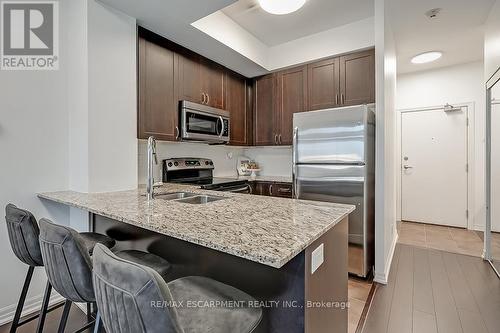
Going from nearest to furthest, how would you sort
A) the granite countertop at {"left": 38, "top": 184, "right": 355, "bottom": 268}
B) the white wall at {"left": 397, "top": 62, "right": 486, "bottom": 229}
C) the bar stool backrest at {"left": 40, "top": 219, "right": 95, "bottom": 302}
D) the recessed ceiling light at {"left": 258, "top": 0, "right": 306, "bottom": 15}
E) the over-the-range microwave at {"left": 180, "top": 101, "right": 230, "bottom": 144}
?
the granite countertop at {"left": 38, "top": 184, "right": 355, "bottom": 268} < the bar stool backrest at {"left": 40, "top": 219, "right": 95, "bottom": 302} < the recessed ceiling light at {"left": 258, "top": 0, "right": 306, "bottom": 15} < the over-the-range microwave at {"left": 180, "top": 101, "right": 230, "bottom": 144} < the white wall at {"left": 397, "top": 62, "right": 486, "bottom": 229}

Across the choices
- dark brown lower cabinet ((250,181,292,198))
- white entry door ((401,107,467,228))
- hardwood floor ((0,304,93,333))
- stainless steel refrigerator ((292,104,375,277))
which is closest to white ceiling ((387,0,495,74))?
white entry door ((401,107,467,228))

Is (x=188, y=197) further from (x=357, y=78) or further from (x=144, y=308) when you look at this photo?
(x=357, y=78)

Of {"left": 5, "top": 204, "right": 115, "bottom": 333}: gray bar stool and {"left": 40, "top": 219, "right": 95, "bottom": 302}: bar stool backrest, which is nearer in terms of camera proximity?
{"left": 40, "top": 219, "right": 95, "bottom": 302}: bar stool backrest

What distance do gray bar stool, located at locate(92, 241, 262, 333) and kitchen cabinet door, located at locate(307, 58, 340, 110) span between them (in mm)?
2758

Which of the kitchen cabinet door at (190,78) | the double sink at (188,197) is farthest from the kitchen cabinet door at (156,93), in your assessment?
the double sink at (188,197)

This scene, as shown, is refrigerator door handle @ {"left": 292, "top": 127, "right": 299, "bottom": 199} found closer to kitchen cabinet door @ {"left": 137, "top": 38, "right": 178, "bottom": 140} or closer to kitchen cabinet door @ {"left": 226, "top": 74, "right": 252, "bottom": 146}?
kitchen cabinet door @ {"left": 226, "top": 74, "right": 252, "bottom": 146}

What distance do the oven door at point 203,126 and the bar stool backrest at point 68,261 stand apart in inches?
70.4

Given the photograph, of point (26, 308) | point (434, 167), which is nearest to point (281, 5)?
point (26, 308)

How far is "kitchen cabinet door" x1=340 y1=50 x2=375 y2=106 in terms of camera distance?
2.87 meters

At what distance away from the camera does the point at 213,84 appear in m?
3.20

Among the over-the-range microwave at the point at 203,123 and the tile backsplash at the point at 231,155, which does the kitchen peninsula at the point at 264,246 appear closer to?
the over-the-range microwave at the point at 203,123

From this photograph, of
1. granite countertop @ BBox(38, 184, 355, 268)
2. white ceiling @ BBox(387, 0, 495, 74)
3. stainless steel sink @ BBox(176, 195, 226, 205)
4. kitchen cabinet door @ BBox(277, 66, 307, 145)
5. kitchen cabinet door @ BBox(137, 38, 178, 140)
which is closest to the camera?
granite countertop @ BBox(38, 184, 355, 268)

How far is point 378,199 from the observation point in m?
2.49

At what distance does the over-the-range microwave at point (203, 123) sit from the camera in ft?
8.96
